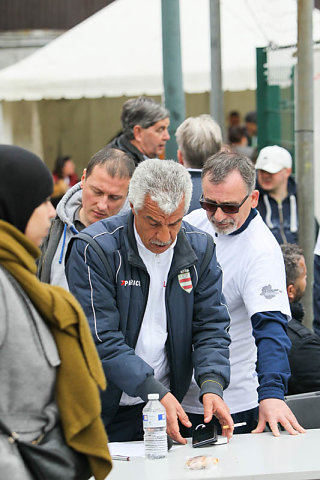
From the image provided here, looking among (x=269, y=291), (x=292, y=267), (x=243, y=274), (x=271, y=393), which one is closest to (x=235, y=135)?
(x=292, y=267)

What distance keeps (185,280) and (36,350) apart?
130 cm

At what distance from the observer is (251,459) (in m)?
3.39

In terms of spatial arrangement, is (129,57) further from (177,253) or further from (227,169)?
(177,253)

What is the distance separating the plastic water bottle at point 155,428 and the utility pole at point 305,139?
2.50 metres

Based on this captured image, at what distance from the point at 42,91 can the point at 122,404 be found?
26.9ft

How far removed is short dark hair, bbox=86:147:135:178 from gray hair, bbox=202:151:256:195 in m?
0.55

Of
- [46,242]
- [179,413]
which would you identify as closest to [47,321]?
[179,413]

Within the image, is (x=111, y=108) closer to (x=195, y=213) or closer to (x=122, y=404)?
(x=195, y=213)

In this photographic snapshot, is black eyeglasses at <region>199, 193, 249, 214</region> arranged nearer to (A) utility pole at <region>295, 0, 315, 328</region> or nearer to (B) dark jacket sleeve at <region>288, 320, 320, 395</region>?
(B) dark jacket sleeve at <region>288, 320, 320, 395</region>

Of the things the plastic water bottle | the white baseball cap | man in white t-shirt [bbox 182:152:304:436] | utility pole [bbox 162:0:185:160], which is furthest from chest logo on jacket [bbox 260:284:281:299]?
utility pole [bbox 162:0:185:160]

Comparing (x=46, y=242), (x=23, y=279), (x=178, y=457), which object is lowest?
(x=178, y=457)

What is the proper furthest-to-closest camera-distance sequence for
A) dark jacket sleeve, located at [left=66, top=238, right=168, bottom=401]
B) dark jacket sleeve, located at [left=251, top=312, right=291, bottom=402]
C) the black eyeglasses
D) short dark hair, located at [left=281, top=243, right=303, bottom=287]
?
short dark hair, located at [left=281, top=243, right=303, bottom=287] < the black eyeglasses < dark jacket sleeve, located at [left=251, top=312, right=291, bottom=402] < dark jacket sleeve, located at [left=66, top=238, right=168, bottom=401]

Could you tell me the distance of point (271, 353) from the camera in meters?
3.88

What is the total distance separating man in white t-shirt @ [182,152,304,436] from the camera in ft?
13.1
